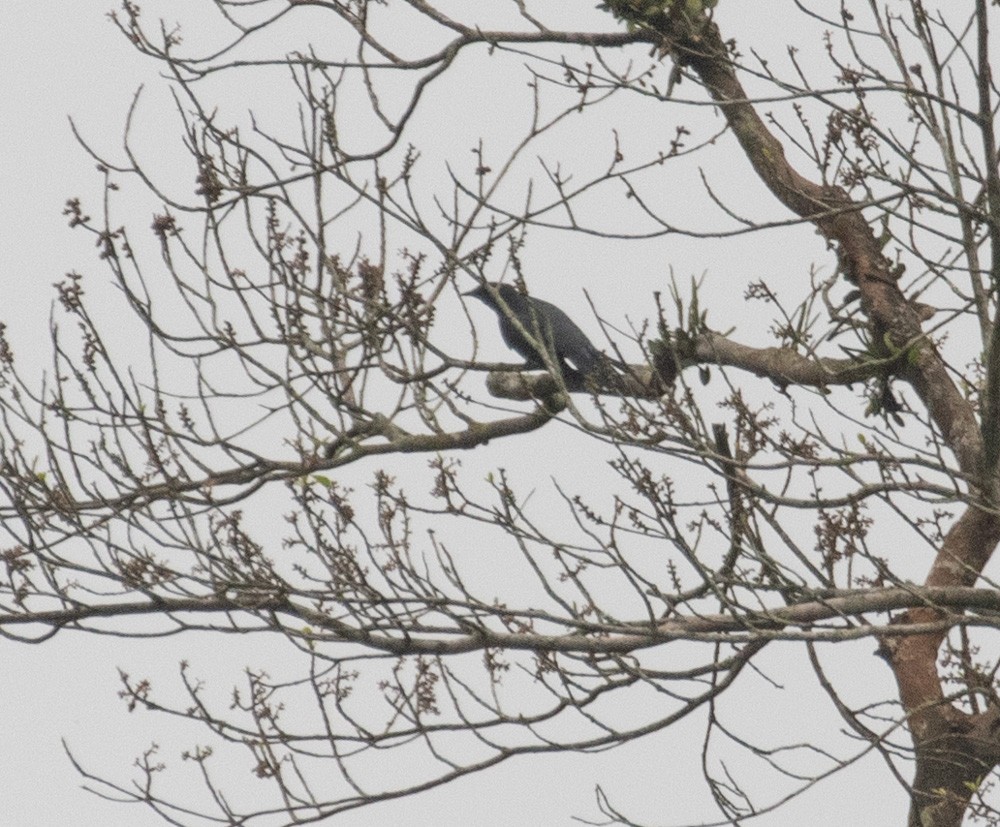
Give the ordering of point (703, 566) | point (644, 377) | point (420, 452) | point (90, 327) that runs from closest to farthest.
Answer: point (703, 566)
point (90, 327)
point (420, 452)
point (644, 377)

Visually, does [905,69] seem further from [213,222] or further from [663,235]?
[213,222]

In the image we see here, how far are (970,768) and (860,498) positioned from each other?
2132mm

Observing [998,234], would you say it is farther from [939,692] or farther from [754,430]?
[939,692]

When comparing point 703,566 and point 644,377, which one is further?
point 644,377

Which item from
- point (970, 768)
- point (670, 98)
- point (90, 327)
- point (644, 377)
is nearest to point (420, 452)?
point (644, 377)

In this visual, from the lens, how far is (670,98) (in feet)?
14.3

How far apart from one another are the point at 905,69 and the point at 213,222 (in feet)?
7.80

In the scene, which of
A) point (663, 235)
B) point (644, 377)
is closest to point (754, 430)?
point (663, 235)

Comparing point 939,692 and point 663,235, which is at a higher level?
point 663,235

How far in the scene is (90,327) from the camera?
4.58 m

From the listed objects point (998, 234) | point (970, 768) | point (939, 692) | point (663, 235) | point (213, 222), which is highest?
point (213, 222)

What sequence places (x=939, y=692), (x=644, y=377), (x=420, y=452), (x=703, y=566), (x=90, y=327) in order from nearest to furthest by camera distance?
(x=703, y=566)
(x=90, y=327)
(x=420, y=452)
(x=644, y=377)
(x=939, y=692)

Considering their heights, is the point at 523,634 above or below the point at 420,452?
below

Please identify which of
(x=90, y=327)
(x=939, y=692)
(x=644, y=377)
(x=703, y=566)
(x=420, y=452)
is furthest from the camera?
(x=939, y=692)
